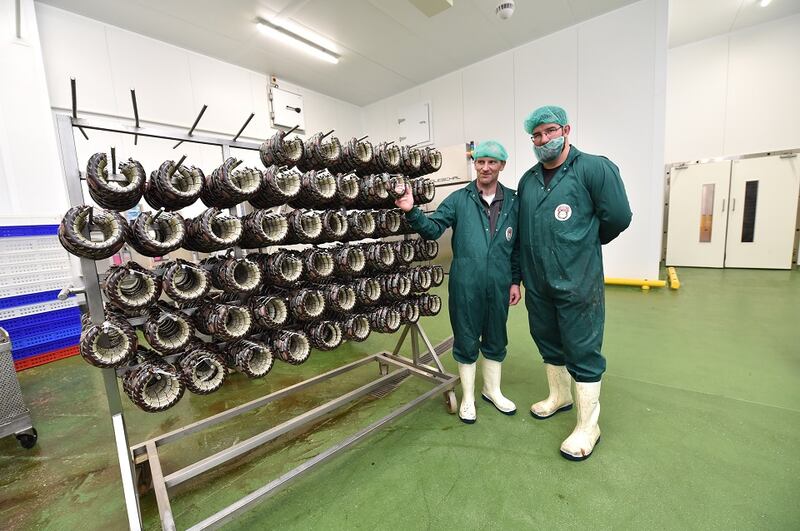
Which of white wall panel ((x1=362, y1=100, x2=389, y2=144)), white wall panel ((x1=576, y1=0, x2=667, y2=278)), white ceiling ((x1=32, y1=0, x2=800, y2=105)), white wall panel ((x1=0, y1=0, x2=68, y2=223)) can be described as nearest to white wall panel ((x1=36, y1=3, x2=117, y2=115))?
white ceiling ((x1=32, y1=0, x2=800, y2=105))

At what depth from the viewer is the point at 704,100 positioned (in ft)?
17.7

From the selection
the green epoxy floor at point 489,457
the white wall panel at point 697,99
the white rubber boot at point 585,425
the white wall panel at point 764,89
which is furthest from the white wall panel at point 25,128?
the white wall panel at point 764,89

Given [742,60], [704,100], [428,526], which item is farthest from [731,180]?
[428,526]

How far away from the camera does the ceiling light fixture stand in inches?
154

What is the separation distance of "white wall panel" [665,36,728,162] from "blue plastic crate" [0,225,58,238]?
27.7ft

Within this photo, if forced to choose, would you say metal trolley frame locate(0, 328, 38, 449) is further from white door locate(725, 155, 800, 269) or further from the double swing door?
white door locate(725, 155, 800, 269)

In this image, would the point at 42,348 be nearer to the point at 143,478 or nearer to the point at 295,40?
the point at 143,478

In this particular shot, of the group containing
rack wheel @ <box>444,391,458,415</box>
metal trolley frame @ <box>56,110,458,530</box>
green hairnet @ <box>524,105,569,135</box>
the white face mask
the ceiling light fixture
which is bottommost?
rack wheel @ <box>444,391,458,415</box>

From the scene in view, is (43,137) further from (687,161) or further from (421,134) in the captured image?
(687,161)

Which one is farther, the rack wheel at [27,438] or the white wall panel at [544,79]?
the white wall panel at [544,79]

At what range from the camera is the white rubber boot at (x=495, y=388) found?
1933 millimetres

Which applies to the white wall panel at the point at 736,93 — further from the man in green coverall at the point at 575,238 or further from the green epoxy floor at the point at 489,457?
the man in green coverall at the point at 575,238

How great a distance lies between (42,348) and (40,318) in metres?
0.27

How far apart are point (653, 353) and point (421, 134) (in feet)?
16.0
